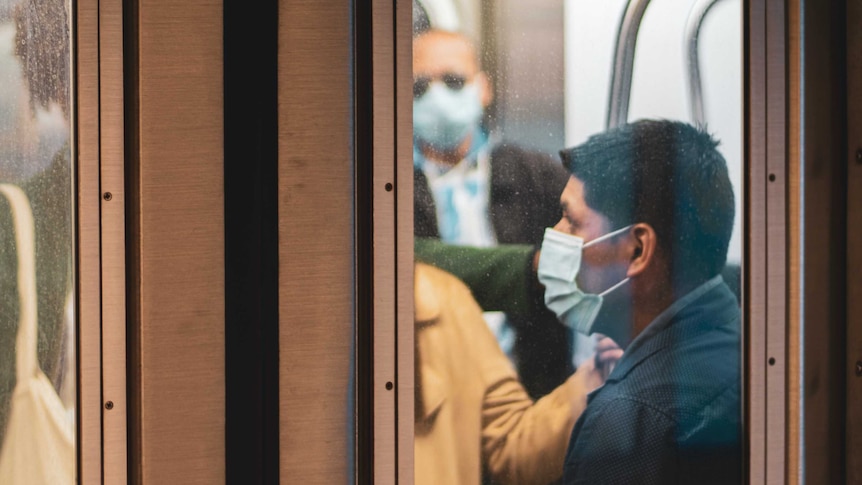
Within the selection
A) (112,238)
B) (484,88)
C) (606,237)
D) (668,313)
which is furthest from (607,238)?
(112,238)

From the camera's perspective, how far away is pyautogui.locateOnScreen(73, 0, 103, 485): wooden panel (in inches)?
65.7

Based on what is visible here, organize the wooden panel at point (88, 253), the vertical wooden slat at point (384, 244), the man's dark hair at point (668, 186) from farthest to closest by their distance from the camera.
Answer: the man's dark hair at point (668, 186) → the vertical wooden slat at point (384, 244) → the wooden panel at point (88, 253)

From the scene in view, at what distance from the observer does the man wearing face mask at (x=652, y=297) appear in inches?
74.0

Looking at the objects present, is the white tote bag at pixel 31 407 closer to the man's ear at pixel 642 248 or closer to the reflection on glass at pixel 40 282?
the reflection on glass at pixel 40 282

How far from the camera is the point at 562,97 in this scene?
1861 mm

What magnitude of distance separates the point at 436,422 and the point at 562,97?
78cm

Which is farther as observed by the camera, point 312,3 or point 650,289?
point 650,289

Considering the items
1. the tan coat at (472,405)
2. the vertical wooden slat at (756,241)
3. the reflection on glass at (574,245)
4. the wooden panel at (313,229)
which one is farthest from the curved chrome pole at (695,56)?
the wooden panel at (313,229)

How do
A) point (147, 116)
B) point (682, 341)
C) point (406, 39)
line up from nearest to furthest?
point (147, 116) → point (406, 39) → point (682, 341)

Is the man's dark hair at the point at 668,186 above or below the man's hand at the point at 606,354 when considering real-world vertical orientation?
above

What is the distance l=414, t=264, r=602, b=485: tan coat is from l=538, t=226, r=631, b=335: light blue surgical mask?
0.38 ft

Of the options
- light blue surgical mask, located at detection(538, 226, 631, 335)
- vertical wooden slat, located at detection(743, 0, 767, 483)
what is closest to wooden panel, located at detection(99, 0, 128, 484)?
light blue surgical mask, located at detection(538, 226, 631, 335)
